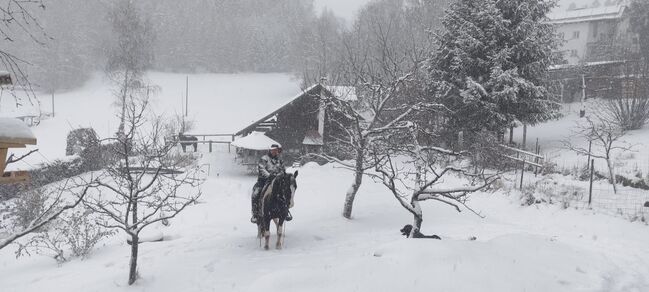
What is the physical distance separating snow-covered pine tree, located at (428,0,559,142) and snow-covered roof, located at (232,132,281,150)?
1084 cm

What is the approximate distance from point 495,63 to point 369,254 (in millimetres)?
16807

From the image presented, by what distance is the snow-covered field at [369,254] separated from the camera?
26.1 feet

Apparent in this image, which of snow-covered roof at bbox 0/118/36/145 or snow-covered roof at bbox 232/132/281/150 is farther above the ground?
snow-covered roof at bbox 0/118/36/145

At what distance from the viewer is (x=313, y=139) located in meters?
29.5

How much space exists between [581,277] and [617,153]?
57.7 ft

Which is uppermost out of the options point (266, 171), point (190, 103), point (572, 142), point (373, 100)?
point (190, 103)

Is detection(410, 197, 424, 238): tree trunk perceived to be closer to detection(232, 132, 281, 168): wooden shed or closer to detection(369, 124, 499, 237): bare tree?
detection(369, 124, 499, 237): bare tree

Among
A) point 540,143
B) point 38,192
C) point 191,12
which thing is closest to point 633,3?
point 540,143

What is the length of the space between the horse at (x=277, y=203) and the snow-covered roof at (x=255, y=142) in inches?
655

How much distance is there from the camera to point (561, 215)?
14.9 meters

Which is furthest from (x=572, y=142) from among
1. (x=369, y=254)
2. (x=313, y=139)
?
(x=369, y=254)

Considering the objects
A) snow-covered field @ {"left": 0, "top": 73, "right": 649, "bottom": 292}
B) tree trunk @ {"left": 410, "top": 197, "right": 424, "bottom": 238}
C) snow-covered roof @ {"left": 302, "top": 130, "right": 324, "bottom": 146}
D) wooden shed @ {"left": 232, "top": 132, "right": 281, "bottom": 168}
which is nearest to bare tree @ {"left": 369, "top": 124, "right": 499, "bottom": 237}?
tree trunk @ {"left": 410, "top": 197, "right": 424, "bottom": 238}

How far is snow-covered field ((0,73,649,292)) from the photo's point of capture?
796 cm

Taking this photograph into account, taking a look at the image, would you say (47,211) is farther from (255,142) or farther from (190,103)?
(190,103)
